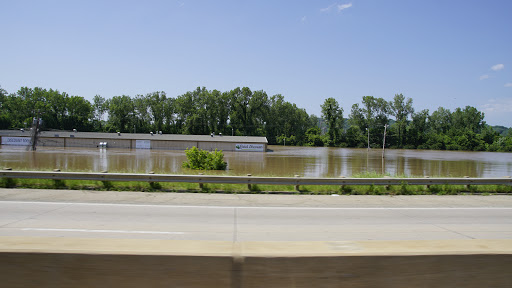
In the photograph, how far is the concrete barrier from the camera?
1.86 metres

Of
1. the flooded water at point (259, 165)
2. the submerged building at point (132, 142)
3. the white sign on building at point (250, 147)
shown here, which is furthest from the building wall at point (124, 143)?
the flooded water at point (259, 165)

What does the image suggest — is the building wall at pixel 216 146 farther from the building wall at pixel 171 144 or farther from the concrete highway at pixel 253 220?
the concrete highway at pixel 253 220

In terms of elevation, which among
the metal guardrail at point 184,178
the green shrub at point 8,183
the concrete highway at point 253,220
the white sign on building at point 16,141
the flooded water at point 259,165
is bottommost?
the flooded water at point 259,165

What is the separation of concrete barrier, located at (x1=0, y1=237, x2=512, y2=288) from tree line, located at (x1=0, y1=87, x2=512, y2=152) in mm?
115756

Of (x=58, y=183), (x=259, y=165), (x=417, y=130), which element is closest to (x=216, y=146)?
(x=259, y=165)

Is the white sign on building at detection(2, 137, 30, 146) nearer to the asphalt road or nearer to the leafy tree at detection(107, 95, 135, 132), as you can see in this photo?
the leafy tree at detection(107, 95, 135, 132)

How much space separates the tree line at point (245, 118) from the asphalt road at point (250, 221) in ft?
350

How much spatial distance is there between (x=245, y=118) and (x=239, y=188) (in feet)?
361

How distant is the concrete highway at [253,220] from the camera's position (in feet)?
24.4

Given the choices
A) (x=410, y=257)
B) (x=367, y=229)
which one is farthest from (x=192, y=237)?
(x=410, y=257)

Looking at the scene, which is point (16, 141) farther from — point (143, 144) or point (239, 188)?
point (239, 188)

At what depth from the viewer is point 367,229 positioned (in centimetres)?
823

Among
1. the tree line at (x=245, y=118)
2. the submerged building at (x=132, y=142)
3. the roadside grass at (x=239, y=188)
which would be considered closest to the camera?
the roadside grass at (x=239, y=188)

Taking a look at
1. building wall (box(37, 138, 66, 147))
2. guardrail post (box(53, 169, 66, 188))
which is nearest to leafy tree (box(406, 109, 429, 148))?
building wall (box(37, 138, 66, 147))
